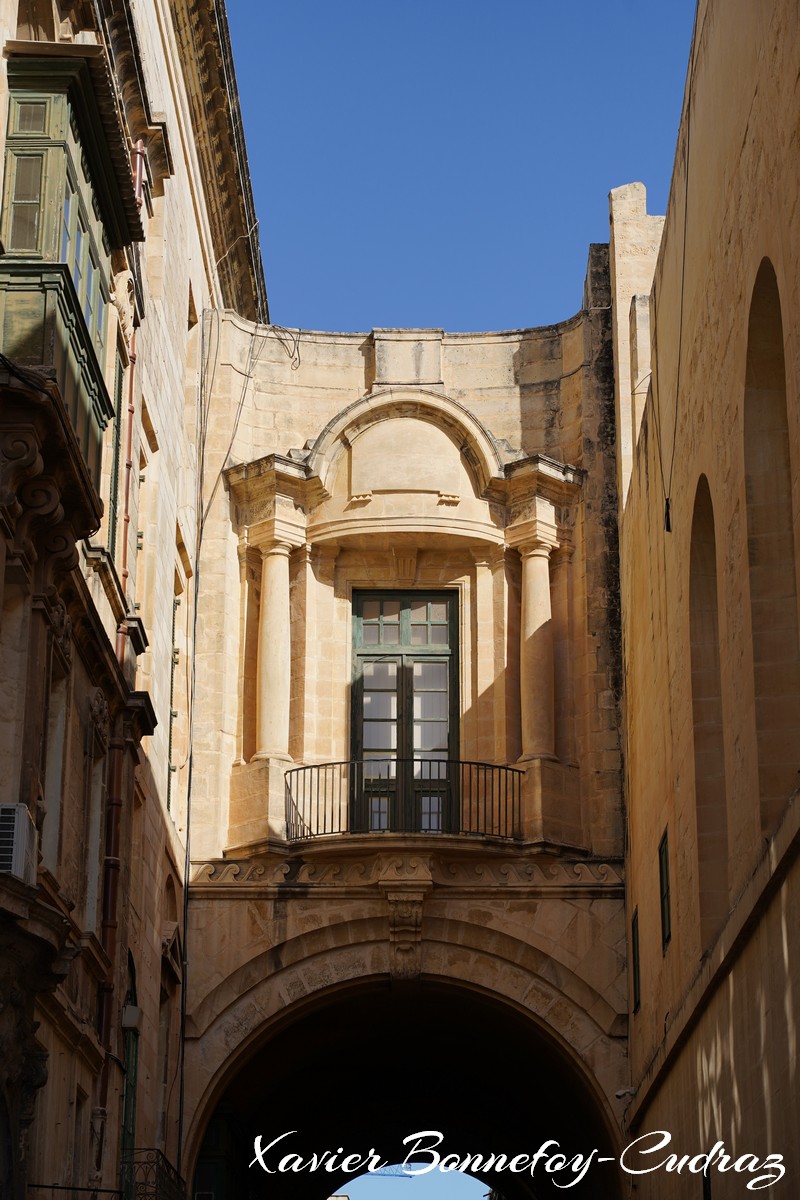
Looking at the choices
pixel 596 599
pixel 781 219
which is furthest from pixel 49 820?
pixel 596 599

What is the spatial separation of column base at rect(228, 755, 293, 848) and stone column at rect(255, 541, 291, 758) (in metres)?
0.14

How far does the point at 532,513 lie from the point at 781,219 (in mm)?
11501

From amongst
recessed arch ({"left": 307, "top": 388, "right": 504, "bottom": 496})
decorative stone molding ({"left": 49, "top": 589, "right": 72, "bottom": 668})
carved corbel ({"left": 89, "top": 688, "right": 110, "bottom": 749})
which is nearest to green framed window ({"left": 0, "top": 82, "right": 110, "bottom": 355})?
decorative stone molding ({"left": 49, "top": 589, "right": 72, "bottom": 668})

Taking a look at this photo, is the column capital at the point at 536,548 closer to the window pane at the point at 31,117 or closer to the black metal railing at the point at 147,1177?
the black metal railing at the point at 147,1177

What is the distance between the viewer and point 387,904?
69.6 ft

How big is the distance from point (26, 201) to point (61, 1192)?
656 centimetres

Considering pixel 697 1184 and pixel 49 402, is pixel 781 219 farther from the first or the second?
pixel 697 1184

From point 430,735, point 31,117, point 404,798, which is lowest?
point 404,798

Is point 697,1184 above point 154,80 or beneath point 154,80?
beneath

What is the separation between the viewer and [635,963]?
66.1 ft

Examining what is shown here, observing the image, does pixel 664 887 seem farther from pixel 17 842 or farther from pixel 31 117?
pixel 31 117

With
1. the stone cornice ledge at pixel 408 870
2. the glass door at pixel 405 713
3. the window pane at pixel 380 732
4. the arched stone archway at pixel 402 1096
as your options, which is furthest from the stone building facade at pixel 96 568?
the arched stone archway at pixel 402 1096

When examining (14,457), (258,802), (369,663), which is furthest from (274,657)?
(14,457)

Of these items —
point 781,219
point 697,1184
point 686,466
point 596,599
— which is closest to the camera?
point 781,219
